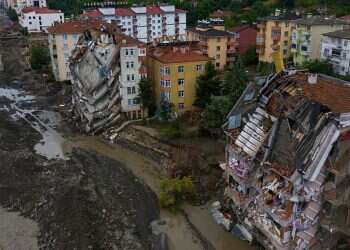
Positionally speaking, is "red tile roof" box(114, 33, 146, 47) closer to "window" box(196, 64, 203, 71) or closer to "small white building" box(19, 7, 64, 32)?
"window" box(196, 64, 203, 71)

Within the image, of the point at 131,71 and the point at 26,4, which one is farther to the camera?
the point at 26,4

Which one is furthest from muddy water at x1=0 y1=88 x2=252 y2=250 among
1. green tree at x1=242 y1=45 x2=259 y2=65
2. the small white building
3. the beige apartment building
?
the small white building

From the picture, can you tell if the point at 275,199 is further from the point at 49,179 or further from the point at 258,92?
the point at 49,179

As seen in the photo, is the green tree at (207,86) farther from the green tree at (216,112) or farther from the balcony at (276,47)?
the balcony at (276,47)

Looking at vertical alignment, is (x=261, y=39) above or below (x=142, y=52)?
above

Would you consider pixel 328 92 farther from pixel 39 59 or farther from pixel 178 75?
pixel 39 59

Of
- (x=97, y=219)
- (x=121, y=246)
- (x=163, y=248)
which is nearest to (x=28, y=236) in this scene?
(x=97, y=219)

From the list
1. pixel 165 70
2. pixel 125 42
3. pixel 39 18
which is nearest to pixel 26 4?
pixel 39 18
